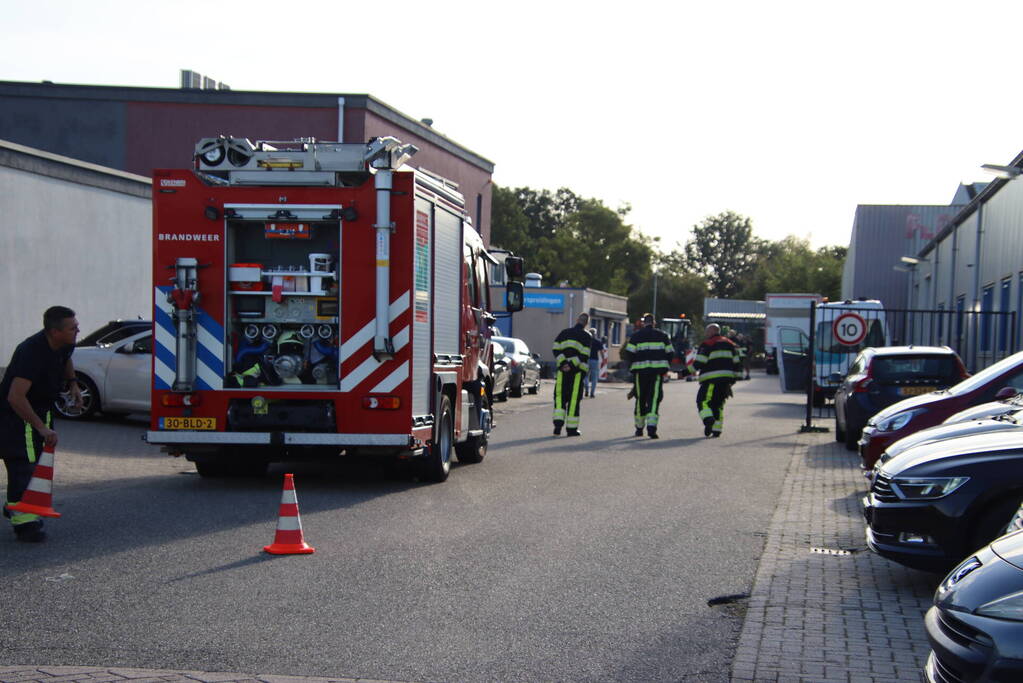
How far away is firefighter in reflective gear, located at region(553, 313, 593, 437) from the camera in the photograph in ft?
60.8

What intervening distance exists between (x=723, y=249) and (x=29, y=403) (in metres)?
129

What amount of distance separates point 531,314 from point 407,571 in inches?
1736

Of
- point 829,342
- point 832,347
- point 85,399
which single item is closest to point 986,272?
point 829,342

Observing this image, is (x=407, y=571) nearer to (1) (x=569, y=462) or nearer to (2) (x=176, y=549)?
(2) (x=176, y=549)

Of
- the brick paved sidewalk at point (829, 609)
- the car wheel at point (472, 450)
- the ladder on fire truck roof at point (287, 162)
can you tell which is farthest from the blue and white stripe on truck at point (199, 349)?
the brick paved sidewalk at point (829, 609)

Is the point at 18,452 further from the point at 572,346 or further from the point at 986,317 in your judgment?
the point at 986,317

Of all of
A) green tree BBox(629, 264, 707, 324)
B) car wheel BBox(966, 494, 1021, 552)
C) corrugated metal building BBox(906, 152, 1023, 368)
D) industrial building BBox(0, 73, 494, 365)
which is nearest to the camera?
car wheel BBox(966, 494, 1021, 552)

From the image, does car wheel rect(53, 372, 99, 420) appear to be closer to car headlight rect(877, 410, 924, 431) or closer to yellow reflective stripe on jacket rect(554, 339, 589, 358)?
yellow reflective stripe on jacket rect(554, 339, 589, 358)

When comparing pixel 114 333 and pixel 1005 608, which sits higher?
pixel 114 333

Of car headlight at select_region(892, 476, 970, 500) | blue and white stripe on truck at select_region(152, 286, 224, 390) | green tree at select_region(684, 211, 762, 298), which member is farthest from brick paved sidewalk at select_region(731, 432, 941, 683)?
green tree at select_region(684, 211, 762, 298)

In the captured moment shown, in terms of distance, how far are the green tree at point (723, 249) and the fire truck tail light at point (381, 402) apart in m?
123

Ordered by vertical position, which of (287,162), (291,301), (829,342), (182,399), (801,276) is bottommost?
(182,399)

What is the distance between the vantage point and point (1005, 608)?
3.97 m

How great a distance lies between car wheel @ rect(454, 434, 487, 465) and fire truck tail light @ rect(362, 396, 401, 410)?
120 inches
